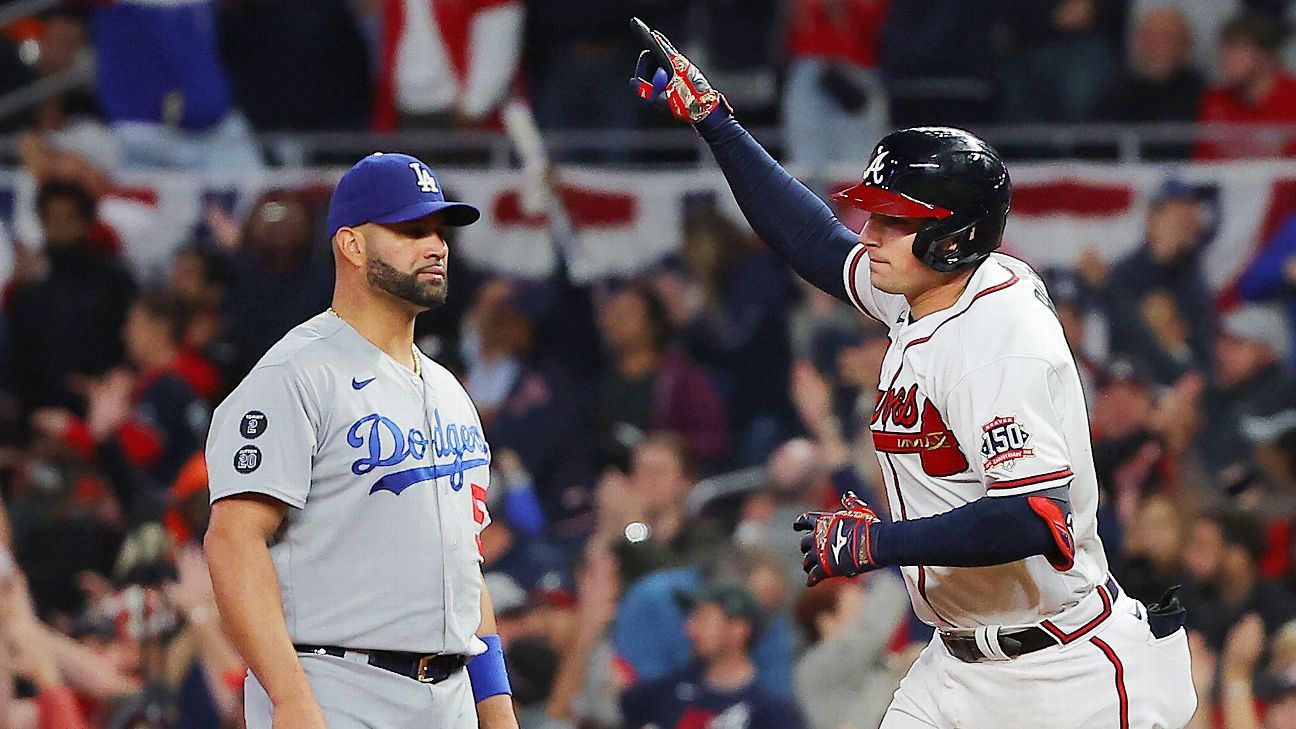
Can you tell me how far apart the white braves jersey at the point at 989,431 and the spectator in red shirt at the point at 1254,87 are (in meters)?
5.34

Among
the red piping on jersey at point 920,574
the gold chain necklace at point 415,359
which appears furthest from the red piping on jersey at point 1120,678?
the gold chain necklace at point 415,359

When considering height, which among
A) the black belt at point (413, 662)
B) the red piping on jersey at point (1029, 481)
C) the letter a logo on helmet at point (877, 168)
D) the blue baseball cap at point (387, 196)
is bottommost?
the black belt at point (413, 662)

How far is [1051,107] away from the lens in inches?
395

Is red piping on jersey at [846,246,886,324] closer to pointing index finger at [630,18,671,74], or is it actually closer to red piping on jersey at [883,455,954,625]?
red piping on jersey at [883,455,954,625]

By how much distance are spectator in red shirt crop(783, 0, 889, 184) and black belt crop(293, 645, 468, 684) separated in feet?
18.2

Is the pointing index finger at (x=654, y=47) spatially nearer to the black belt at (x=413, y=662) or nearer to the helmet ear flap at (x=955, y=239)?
the helmet ear flap at (x=955, y=239)

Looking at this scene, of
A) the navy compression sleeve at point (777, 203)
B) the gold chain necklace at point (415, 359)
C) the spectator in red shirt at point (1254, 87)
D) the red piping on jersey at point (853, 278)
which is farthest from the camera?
the spectator in red shirt at point (1254, 87)

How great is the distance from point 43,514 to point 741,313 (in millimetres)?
3199

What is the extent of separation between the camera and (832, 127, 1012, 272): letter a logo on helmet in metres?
4.32

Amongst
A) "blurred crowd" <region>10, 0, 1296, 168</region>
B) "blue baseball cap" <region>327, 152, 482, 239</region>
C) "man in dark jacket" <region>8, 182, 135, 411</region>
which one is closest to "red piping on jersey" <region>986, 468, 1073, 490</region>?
"blue baseball cap" <region>327, 152, 482, 239</region>

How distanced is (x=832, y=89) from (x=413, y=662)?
5.87m

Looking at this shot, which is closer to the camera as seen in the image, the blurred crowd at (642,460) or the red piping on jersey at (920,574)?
the red piping on jersey at (920,574)

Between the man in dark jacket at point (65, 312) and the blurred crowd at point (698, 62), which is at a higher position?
the blurred crowd at point (698, 62)

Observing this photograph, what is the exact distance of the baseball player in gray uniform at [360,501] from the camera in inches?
164
